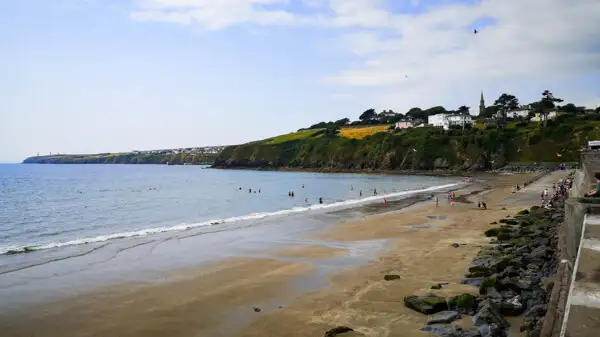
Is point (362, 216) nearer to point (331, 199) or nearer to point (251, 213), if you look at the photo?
point (251, 213)

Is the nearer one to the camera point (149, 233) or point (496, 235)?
point (496, 235)

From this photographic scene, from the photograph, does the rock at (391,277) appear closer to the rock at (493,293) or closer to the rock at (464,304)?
the rock at (493,293)

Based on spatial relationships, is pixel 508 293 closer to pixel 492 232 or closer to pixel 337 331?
pixel 337 331

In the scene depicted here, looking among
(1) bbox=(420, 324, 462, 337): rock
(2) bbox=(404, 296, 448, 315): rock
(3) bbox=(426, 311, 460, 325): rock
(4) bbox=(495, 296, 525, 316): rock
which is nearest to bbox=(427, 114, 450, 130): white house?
(2) bbox=(404, 296, 448, 315): rock

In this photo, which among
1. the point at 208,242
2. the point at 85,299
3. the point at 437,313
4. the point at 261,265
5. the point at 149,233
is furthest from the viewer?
the point at 149,233

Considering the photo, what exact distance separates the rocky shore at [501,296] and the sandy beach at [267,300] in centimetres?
46

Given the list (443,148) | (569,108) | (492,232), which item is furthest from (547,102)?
(492,232)

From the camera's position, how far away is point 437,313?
12.0 m

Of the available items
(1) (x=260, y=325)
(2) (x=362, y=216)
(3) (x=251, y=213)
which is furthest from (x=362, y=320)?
(3) (x=251, y=213)

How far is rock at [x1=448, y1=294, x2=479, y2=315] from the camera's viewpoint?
1187 centimetres

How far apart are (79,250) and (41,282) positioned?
282 inches

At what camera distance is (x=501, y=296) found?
12250 mm

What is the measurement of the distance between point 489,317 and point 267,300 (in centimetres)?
707

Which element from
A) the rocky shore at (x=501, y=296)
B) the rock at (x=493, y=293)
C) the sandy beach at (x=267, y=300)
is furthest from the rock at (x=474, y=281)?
the rock at (x=493, y=293)
